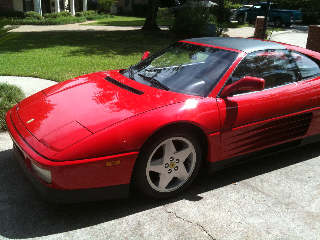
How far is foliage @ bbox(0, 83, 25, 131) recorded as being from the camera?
4785 millimetres

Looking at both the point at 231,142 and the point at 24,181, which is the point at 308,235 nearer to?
the point at 231,142

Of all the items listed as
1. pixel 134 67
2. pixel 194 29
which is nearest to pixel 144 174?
pixel 134 67

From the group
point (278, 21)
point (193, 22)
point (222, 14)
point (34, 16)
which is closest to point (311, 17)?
point (278, 21)

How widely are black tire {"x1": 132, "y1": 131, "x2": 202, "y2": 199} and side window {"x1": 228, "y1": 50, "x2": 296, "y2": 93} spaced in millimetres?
886

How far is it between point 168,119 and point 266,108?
46.6 inches

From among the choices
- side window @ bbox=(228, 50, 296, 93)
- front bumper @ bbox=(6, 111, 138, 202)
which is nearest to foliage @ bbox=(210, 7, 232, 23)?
side window @ bbox=(228, 50, 296, 93)

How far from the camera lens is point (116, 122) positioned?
2.72m

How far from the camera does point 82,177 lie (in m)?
2.57

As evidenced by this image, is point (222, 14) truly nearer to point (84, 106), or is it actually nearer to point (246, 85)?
point (246, 85)

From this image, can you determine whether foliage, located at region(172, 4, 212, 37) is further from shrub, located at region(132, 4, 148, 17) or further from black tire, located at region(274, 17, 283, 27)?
shrub, located at region(132, 4, 148, 17)

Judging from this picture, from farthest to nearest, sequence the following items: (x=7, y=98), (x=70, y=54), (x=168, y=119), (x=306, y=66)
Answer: (x=70, y=54) < (x=7, y=98) < (x=306, y=66) < (x=168, y=119)

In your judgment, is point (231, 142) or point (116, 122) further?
point (231, 142)

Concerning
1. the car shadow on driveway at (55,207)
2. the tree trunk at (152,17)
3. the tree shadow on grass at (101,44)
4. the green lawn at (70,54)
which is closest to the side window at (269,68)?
the car shadow on driveway at (55,207)

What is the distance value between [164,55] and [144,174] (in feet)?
6.01
